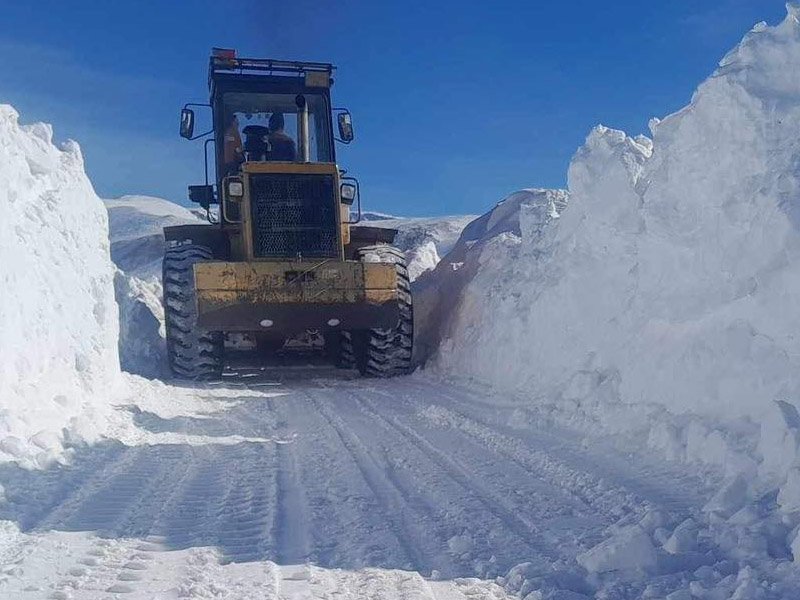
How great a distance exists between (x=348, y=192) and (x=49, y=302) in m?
4.99

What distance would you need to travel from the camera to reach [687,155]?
6500 mm

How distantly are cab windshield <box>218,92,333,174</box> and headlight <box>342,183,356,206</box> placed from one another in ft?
2.19

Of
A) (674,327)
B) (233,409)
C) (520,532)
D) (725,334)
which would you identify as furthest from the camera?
(233,409)

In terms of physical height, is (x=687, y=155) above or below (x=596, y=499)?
above

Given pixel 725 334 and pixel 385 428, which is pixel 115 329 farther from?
pixel 725 334

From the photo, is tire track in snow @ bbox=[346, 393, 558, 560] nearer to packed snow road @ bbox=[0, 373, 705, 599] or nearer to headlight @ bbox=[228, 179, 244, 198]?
packed snow road @ bbox=[0, 373, 705, 599]

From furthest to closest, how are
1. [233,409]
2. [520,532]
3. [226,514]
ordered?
1. [233,409]
2. [226,514]
3. [520,532]

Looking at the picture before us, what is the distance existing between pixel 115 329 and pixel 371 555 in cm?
573

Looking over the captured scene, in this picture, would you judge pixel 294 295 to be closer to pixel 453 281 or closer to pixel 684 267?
pixel 453 281

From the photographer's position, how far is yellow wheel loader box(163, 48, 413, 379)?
365 inches

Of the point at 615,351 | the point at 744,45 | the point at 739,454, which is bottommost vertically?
the point at 739,454

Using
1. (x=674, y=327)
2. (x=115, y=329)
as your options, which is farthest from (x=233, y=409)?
(x=674, y=327)

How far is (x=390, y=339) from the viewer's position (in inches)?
407

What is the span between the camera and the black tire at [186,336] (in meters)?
9.71
